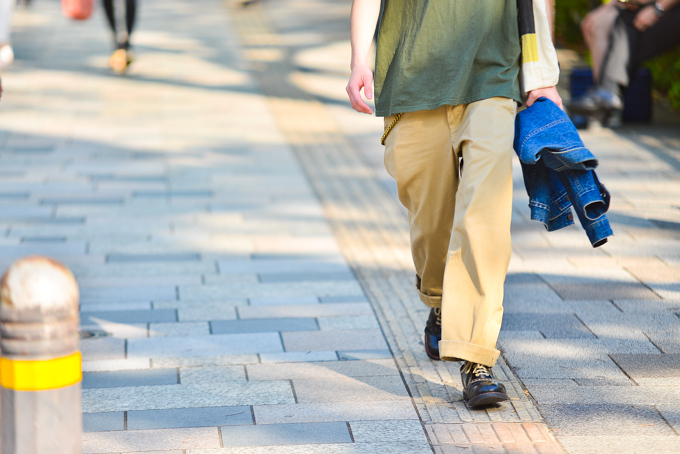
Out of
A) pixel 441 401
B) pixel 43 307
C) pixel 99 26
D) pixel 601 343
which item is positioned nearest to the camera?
pixel 43 307

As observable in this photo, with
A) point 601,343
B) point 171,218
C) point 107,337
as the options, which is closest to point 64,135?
point 171,218

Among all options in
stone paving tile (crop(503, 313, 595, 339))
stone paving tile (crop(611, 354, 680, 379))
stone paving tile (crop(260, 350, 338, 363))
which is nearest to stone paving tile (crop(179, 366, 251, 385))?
stone paving tile (crop(260, 350, 338, 363))

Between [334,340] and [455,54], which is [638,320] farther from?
[455,54]

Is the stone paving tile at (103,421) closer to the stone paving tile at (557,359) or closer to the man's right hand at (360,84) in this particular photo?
the man's right hand at (360,84)

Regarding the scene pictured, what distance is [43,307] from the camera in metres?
1.92

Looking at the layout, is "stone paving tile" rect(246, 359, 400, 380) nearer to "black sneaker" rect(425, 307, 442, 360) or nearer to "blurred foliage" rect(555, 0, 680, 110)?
"black sneaker" rect(425, 307, 442, 360)

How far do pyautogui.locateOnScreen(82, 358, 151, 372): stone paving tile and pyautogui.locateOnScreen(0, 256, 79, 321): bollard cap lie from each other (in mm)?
1664

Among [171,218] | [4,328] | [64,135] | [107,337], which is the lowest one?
[64,135]

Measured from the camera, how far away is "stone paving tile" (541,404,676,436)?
296cm

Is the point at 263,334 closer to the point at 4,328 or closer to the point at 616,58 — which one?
the point at 4,328

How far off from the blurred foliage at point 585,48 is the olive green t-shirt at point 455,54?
522cm

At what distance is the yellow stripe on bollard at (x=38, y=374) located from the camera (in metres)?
1.93

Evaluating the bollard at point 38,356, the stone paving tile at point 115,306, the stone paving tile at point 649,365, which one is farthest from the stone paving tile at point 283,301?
the bollard at point 38,356

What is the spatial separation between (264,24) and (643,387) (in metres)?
11.4
